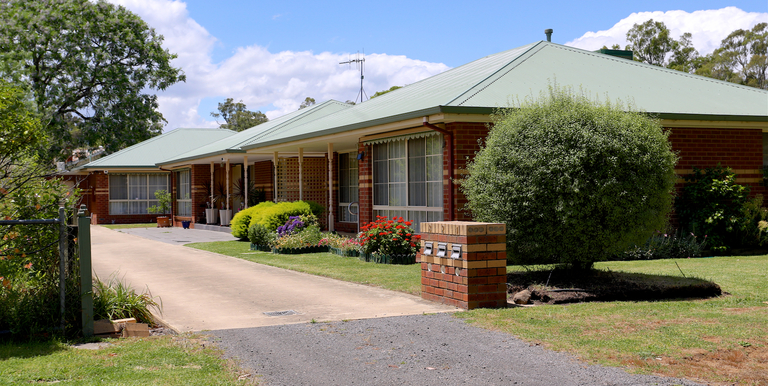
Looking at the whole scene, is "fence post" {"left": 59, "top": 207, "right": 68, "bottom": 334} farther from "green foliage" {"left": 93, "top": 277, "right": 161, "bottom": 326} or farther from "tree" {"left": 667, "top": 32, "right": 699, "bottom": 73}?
"tree" {"left": 667, "top": 32, "right": 699, "bottom": 73}

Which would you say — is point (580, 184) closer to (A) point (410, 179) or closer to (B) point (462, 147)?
(B) point (462, 147)

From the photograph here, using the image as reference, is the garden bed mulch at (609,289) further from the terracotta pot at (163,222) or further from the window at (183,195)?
the window at (183,195)

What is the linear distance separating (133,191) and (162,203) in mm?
2891

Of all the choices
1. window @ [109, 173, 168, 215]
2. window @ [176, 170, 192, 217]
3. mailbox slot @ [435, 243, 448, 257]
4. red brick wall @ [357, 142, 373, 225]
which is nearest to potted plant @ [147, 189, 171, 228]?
window @ [109, 173, 168, 215]

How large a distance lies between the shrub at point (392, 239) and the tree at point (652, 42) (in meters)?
35.9

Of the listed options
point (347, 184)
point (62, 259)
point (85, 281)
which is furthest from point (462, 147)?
point (347, 184)

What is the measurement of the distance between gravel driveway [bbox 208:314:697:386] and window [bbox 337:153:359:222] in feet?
46.4

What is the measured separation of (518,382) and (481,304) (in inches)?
114

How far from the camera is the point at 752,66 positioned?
1762 inches

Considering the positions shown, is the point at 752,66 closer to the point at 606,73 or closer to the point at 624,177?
the point at 606,73

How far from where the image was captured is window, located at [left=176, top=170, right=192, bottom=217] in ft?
102

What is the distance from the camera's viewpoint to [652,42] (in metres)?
44.0

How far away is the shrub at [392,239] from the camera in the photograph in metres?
12.9

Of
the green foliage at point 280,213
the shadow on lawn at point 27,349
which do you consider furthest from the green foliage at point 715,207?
the shadow on lawn at point 27,349
